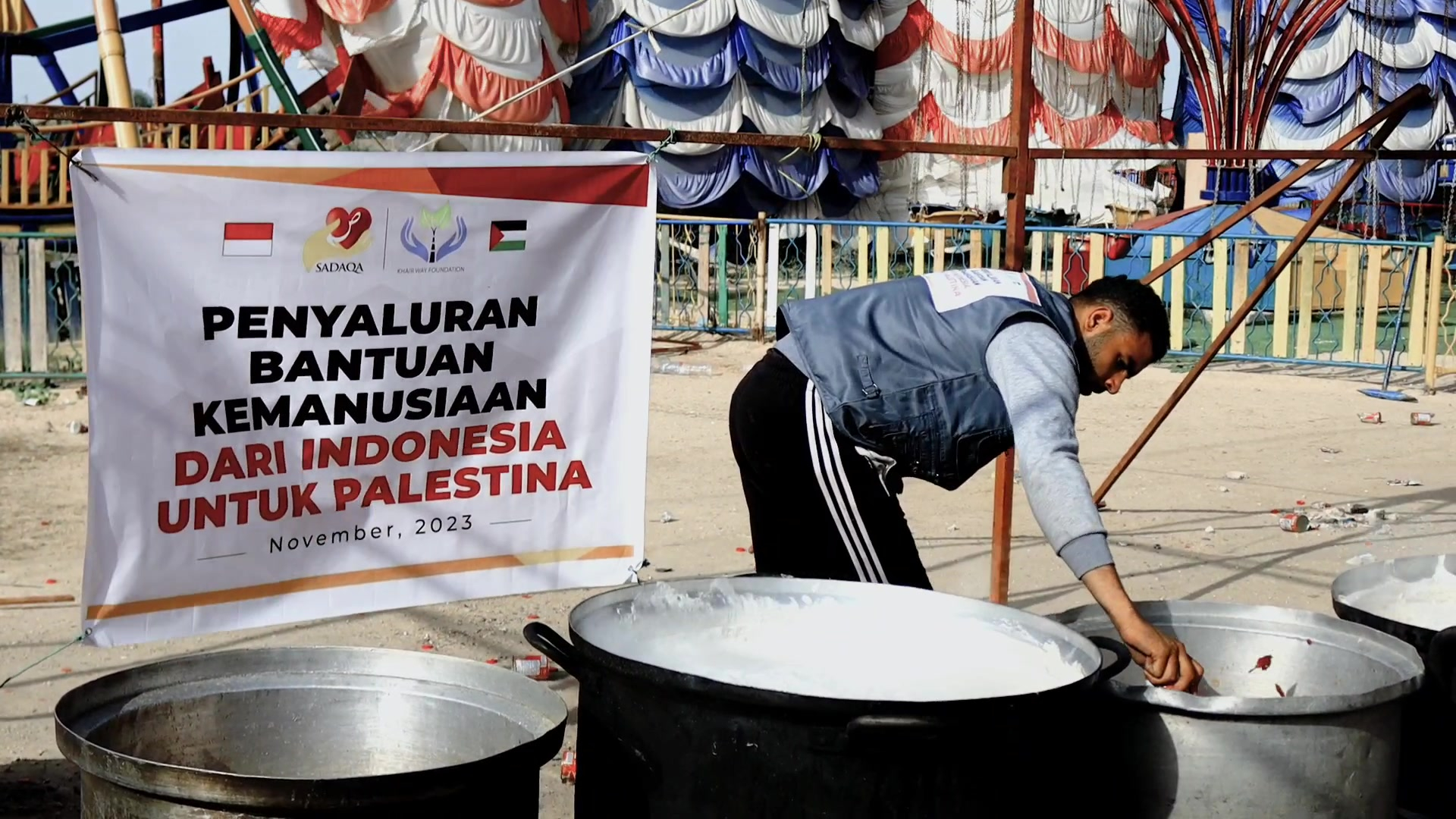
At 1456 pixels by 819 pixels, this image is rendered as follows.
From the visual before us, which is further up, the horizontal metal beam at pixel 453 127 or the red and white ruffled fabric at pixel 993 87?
the red and white ruffled fabric at pixel 993 87

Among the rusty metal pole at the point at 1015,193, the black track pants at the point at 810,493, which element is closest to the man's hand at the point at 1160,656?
the black track pants at the point at 810,493

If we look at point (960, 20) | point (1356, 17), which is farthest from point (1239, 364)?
point (1356, 17)

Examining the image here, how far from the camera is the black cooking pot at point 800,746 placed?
7.65 feet

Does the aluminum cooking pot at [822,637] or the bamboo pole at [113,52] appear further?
the bamboo pole at [113,52]

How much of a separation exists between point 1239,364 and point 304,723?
42.6 ft

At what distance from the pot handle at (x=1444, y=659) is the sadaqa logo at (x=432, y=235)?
2.33 metres

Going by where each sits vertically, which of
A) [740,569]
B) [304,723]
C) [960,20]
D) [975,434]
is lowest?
[740,569]

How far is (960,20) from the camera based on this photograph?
2806 cm

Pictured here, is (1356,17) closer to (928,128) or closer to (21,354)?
(928,128)

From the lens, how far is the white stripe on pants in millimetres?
3469

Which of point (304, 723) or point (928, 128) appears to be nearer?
point (304, 723)

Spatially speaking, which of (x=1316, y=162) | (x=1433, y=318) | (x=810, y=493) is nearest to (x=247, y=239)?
(x=810, y=493)

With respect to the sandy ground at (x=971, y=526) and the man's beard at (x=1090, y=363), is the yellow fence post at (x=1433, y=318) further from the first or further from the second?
the man's beard at (x=1090, y=363)

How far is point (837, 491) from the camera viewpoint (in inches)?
137
